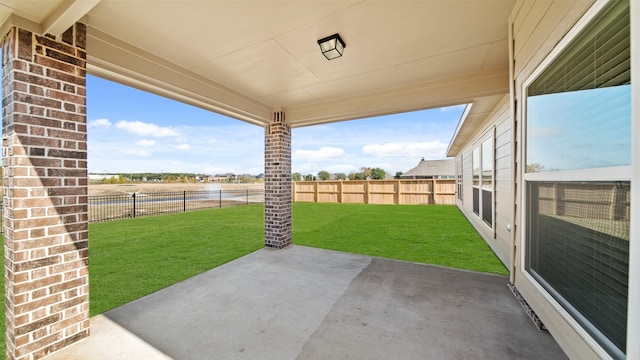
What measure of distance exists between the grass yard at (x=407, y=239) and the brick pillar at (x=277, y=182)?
685 mm

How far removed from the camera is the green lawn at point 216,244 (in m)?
3.36

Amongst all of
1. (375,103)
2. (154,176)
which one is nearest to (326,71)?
(375,103)

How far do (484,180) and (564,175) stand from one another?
4.52 meters

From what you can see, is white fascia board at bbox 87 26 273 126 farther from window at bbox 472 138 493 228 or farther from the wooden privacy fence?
the wooden privacy fence

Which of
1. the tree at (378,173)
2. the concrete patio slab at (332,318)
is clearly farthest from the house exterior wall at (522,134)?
the tree at (378,173)

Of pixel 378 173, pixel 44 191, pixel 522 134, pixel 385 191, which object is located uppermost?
pixel 378 173

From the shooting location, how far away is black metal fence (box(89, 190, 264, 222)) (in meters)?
8.91

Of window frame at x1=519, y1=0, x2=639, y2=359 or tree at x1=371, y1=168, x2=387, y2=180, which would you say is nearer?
window frame at x1=519, y1=0, x2=639, y2=359

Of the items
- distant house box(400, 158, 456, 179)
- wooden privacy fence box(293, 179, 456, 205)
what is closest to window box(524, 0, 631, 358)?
wooden privacy fence box(293, 179, 456, 205)

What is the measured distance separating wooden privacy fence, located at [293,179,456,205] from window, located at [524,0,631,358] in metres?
11.2

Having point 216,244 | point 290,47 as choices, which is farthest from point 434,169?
point 290,47

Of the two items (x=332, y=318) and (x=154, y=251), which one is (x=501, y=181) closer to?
(x=332, y=318)

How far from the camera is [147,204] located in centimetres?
1202

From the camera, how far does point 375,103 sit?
402cm
